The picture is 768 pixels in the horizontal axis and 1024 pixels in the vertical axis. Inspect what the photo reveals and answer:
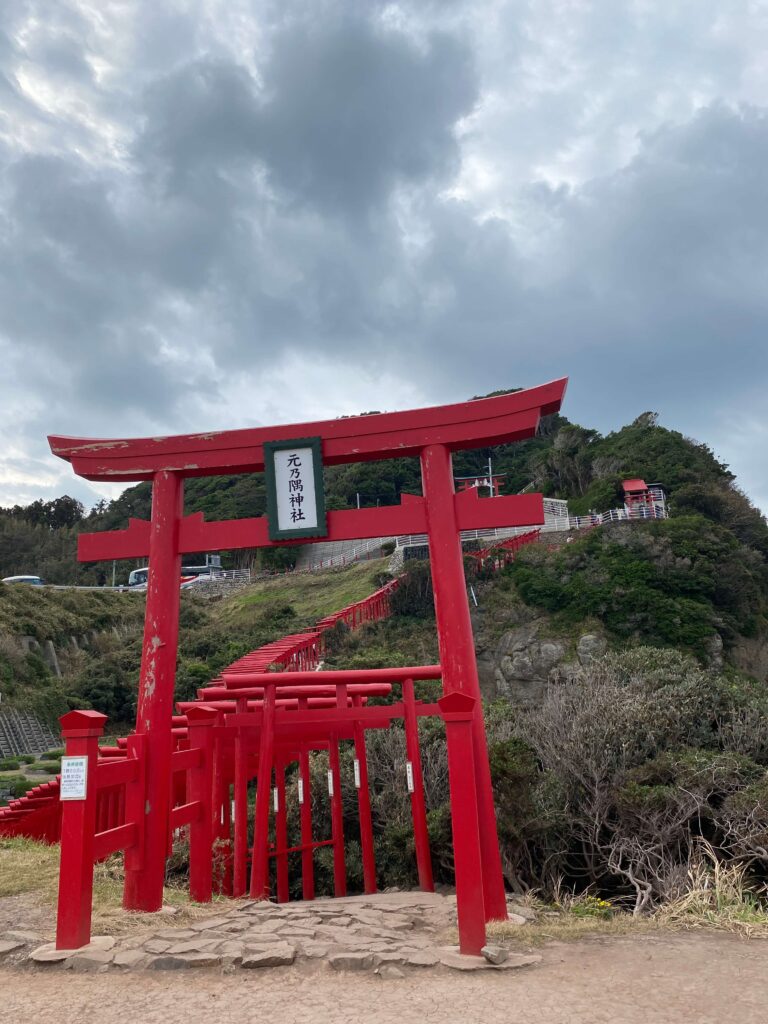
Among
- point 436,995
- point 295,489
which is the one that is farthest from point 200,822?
point 436,995

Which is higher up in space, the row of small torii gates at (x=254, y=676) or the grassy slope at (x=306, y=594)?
the grassy slope at (x=306, y=594)

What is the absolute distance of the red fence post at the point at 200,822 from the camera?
20.4 feet

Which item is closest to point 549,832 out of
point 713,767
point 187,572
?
point 713,767

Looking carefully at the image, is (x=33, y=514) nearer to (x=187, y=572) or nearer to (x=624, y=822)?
(x=187, y=572)

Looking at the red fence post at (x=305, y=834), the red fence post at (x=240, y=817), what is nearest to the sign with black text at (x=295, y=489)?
the red fence post at (x=240, y=817)

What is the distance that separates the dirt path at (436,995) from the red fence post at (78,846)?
1.09 ft

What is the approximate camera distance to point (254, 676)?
7191 millimetres

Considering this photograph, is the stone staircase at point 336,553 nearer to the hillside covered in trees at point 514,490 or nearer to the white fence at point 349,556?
the white fence at point 349,556

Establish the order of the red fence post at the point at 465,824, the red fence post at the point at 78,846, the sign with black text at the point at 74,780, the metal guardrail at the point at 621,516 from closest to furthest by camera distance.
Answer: the red fence post at the point at 465,824, the red fence post at the point at 78,846, the sign with black text at the point at 74,780, the metal guardrail at the point at 621,516

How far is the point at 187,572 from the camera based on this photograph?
51531 millimetres

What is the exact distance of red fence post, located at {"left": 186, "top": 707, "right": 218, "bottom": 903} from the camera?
6.22 metres

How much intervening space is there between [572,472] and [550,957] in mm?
42692

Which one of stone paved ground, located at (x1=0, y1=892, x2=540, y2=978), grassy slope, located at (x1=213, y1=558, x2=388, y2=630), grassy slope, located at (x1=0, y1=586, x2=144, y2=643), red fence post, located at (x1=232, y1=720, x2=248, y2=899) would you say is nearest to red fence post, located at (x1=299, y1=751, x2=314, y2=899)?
red fence post, located at (x1=232, y1=720, x2=248, y2=899)

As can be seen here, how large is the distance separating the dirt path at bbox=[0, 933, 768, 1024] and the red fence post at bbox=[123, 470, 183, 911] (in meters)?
1.42
